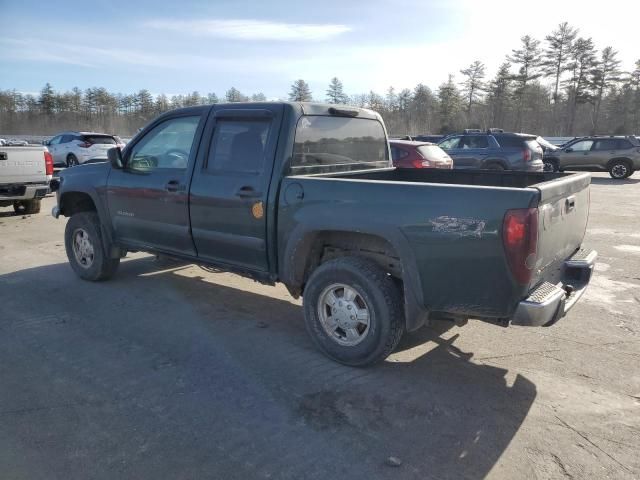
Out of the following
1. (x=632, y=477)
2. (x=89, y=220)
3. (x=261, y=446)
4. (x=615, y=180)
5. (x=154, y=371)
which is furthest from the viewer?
(x=615, y=180)

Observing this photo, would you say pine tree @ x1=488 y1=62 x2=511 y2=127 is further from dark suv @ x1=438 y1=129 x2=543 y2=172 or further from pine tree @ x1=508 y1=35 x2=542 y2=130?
dark suv @ x1=438 y1=129 x2=543 y2=172

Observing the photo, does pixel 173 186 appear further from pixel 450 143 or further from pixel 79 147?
pixel 79 147

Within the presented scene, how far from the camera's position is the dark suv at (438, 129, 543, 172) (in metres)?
15.6

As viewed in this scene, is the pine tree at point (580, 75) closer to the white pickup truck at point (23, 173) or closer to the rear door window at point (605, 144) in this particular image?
the rear door window at point (605, 144)

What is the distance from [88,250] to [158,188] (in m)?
1.60

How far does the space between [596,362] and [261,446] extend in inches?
107

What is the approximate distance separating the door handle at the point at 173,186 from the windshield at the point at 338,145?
49.2 inches

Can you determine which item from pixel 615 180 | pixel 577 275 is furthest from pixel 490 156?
pixel 577 275

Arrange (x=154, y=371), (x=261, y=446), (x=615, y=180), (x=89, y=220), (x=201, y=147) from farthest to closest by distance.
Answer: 1. (x=615, y=180)
2. (x=89, y=220)
3. (x=201, y=147)
4. (x=154, y=371)
5. (x=261, y=446)

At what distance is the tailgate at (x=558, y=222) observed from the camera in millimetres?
3125

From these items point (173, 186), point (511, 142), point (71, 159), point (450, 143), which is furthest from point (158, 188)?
point (71, 159)

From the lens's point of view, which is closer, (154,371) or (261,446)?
(261,446)

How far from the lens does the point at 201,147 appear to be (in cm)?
465

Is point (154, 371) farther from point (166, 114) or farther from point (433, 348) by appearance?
point (166, 114)
